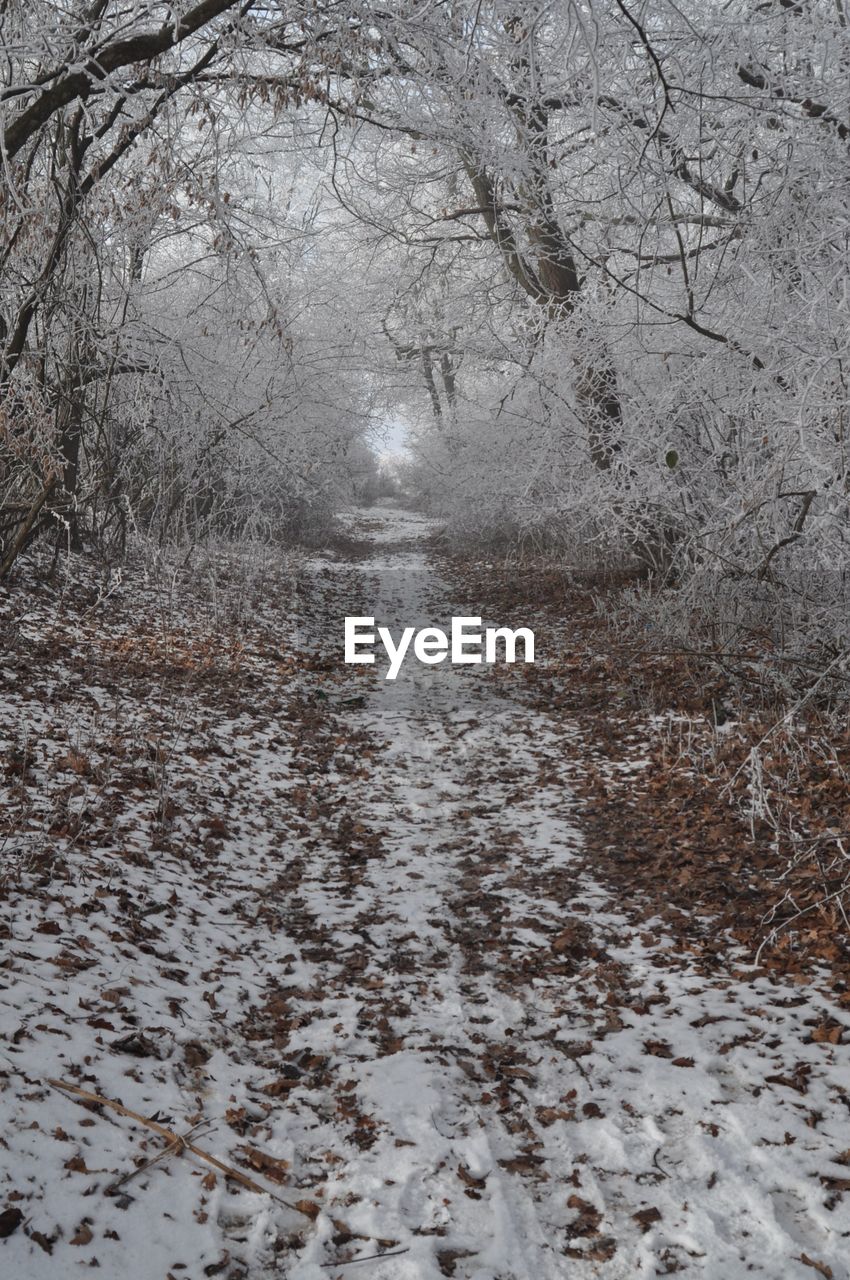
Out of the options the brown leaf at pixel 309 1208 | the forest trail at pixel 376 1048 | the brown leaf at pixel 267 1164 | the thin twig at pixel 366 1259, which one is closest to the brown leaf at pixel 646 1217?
the forest trail at pixel 376 1048

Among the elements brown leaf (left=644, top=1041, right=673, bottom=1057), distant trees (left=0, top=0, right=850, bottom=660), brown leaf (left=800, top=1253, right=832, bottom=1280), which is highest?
distant trees (left=0, top=0, right=850, bottom=660)

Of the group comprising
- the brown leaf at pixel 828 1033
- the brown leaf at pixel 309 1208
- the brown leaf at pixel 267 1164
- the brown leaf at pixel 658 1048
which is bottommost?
the brown leaf at pixel 309 1208

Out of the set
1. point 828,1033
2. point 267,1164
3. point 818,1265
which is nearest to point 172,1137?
point 267,1164

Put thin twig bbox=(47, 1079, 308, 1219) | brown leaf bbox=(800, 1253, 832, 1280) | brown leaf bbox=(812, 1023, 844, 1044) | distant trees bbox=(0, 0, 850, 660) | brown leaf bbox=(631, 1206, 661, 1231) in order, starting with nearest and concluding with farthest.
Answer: brown leaf bbox=(800, 1253, 832, 1280)
brown leaf bbox=(631, 1206, 661, 1231)
thin twig bbox=(47, 1079, 308, 1219)
brown leaf bbox=(812, 1023, 844, 1044)
distant trees bbox=(0, 0, 850, 660)

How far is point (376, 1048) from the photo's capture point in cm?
346

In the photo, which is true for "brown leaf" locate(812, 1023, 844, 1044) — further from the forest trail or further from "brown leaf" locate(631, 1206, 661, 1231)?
"brown leaf" locate(631, 1206, 661, 1231)

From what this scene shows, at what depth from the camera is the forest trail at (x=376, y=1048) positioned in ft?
8.32

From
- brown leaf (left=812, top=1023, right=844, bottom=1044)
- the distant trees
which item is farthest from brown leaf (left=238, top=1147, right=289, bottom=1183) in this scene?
the distant trees

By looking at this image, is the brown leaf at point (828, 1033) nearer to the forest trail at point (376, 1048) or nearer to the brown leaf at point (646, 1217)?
the forest trail at point (376, 1048)

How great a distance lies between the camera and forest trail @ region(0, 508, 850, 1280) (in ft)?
8.32

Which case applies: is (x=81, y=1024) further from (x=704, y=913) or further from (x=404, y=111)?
(x=404, y=111)

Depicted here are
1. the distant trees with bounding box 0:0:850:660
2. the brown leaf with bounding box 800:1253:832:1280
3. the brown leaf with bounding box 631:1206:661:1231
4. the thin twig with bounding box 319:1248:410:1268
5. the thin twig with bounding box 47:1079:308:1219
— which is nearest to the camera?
the brown leaf with bounding box 800:1253:832:1280

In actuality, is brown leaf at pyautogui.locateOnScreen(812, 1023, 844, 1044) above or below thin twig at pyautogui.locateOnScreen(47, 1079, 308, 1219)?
above

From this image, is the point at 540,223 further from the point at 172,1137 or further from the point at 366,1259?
the point at 366,1259
